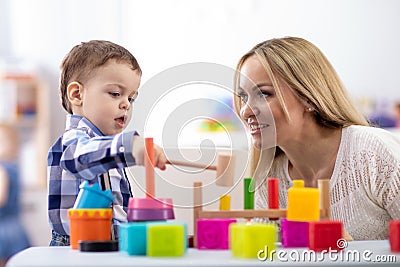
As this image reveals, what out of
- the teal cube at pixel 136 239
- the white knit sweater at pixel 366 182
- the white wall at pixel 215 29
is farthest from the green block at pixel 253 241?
the white wall at pixel 215 29

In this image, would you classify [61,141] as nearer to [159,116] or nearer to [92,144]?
[92,144]

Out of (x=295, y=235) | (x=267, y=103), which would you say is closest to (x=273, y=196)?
(x=295, y=235)

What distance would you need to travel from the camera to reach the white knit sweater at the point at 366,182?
1.44 m

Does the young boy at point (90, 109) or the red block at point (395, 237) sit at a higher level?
the young boy at point (90, 109)

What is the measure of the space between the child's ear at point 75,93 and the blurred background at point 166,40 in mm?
1914

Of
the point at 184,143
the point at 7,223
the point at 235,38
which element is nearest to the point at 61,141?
the point at 184,143

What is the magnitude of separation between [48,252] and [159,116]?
24cm

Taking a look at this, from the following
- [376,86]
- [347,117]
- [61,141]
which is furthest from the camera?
[376,86]

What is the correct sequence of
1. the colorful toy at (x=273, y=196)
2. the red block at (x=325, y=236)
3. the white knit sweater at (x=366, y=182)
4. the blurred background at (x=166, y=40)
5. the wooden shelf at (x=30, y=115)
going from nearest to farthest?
the red block at (x=325, y=236) < the colorful toy at (x=273, y=196) < the white knit sweater at (x=366, y=182) < the blurred background at (x=166, y=40) < the wooden shelf at (x=30, y=115)

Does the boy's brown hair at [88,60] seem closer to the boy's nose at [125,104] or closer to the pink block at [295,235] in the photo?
the boy's nose at [125,104]

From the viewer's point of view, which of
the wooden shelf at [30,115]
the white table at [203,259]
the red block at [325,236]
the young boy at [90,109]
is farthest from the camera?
the wooden shelf at [30,115]

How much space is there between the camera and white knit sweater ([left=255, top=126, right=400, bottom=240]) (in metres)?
1.44

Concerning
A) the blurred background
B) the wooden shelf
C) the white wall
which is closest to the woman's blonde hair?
the blurred background

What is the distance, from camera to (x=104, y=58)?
4.29 feet
